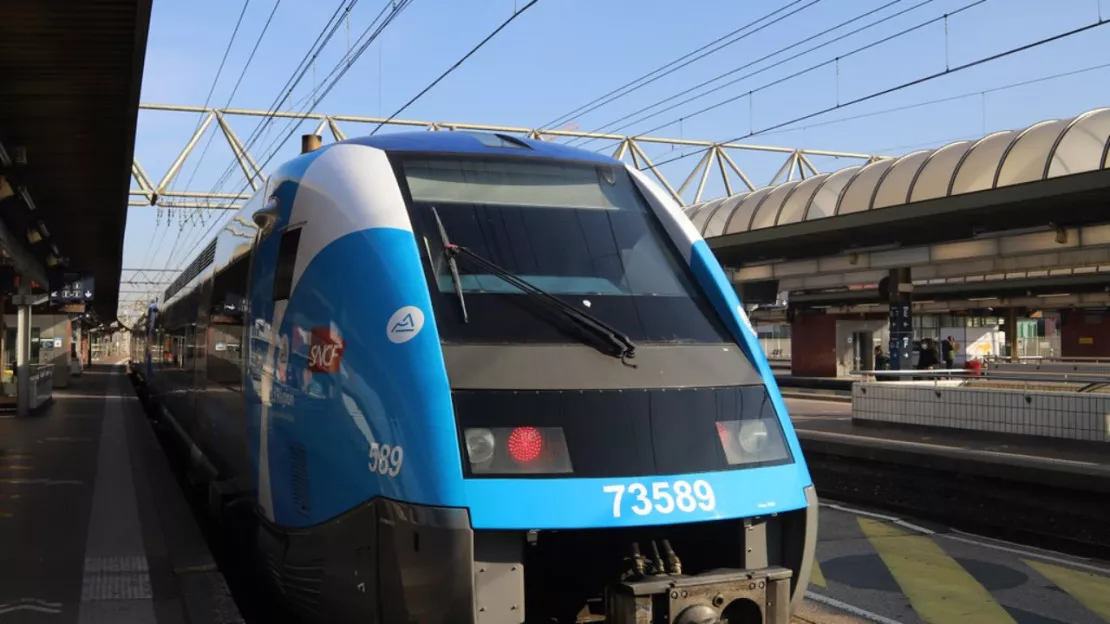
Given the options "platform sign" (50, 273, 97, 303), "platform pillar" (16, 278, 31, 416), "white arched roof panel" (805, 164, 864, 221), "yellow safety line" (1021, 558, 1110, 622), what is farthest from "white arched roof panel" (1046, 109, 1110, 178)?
"platform sign" (50, 273, 97, 303)

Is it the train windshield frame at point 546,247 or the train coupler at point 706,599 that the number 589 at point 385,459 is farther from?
the train coupler at point 706,599

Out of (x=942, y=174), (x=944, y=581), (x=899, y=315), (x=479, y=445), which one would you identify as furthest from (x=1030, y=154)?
(x=479, y=445)

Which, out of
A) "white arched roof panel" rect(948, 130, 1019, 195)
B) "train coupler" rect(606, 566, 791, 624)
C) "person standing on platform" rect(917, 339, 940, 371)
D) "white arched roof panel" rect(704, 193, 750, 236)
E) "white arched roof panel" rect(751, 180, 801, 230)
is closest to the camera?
"train coupler" rect(606, 566, 791, 624)

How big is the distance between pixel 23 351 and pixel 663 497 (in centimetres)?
1971

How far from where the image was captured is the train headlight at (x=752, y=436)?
14.6ft

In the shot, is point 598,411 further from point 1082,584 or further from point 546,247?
point 1082,584

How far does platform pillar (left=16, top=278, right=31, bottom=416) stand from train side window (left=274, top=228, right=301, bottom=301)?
17.4 m

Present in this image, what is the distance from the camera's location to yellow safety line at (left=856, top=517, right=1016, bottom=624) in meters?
6.29

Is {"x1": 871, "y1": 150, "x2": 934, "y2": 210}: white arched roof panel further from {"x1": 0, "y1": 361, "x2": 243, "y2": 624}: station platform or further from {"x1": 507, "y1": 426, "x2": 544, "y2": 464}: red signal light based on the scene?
{"x1": 507, "y1": 426, "x2": 544, "y2": 464}: red signal light

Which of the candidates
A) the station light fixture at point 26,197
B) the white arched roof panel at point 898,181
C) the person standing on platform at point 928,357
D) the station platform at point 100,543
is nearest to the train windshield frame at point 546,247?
the station platform at point 100,543

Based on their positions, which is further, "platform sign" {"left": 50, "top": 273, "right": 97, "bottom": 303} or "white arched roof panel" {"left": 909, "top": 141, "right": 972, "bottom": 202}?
"platform sign" {"left": 50, "top": 273, "right": 97, "bottom": 303}

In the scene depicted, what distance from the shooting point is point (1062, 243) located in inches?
790

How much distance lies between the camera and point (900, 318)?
2491 cm

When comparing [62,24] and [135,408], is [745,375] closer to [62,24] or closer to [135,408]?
[62,24]
